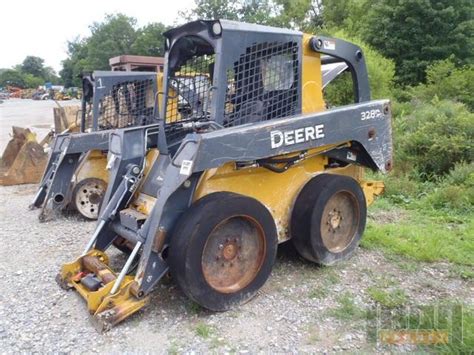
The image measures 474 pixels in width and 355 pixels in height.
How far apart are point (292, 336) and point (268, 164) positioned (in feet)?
4.54

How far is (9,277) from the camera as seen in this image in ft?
14.2

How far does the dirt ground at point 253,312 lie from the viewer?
312 centimetres

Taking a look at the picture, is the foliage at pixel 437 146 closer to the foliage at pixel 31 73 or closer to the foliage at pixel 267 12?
the foliage at pixel 267 12

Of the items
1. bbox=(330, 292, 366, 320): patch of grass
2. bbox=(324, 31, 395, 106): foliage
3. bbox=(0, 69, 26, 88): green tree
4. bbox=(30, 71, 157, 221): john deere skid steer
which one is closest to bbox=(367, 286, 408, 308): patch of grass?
bbox=(330, 292, 366, 320): patch of grass

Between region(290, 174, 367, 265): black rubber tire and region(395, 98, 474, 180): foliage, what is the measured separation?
4.17 meters

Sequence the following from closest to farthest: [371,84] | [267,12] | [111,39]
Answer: [371,84] → [267,12] → [111,39]

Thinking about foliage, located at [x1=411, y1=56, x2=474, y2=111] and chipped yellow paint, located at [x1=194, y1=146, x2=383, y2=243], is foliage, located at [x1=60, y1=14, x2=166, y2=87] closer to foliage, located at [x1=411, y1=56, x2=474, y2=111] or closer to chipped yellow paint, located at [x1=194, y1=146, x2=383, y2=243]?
foliage, located at [x1=411, y1=56, x2=474, y2=111]

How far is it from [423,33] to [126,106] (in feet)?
46.8

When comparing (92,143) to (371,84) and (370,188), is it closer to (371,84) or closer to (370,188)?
(370,188)

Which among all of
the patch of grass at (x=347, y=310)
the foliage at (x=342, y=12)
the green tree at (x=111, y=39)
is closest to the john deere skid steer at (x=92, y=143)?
the patch of grass at (x=347, y=310)

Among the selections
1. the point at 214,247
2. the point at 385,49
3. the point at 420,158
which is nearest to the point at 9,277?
the point at 214,247

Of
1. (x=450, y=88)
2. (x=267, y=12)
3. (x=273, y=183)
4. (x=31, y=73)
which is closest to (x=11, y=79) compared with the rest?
(x=31, y=73)

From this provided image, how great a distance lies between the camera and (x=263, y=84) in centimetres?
392

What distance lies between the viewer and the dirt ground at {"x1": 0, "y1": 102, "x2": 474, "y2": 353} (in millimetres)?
3117
